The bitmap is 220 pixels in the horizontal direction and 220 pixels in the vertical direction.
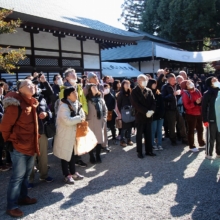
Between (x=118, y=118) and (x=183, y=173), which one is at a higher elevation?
(x=118, y=118)

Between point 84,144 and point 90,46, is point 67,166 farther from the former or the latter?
point 90,46

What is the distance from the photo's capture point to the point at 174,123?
624cm

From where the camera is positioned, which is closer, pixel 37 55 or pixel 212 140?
pixel 212 140

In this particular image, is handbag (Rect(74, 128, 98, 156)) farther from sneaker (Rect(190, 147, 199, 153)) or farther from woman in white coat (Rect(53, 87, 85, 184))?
sneaker (Rect(190, 147, 199, 153))

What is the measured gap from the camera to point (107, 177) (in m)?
4.44

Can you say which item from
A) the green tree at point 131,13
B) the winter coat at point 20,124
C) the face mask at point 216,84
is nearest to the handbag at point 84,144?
the winter coat at point 20,124

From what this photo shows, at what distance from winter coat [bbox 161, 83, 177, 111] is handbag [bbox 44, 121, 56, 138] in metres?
3.10

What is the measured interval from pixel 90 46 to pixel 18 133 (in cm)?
883

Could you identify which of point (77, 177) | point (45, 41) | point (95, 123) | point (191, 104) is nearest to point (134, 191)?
point (77, 177)

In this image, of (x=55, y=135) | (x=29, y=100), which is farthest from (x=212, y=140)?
(x=29, y=100)

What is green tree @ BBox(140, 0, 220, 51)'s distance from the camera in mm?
22266

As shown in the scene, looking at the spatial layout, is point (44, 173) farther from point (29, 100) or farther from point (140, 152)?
point (140, 152)

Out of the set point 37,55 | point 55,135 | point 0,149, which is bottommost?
point 0,149

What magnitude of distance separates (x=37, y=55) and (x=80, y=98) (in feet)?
16.8
